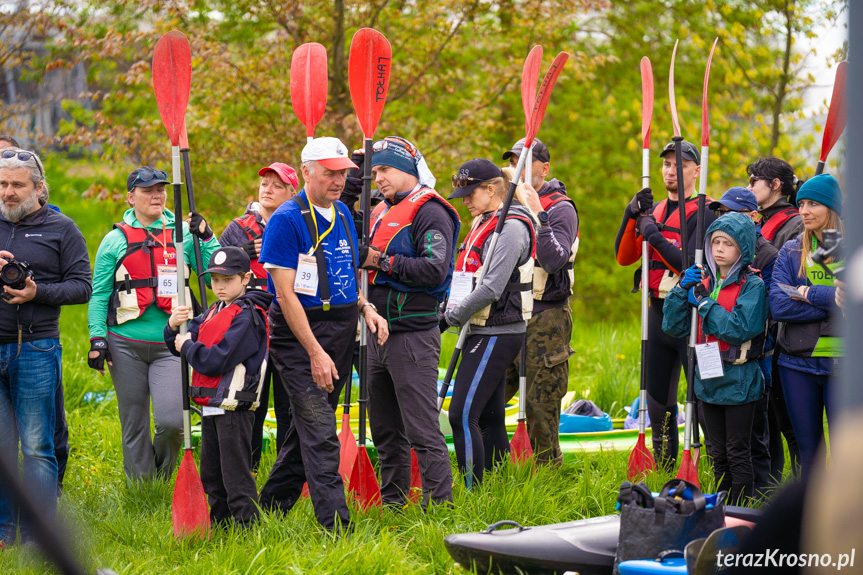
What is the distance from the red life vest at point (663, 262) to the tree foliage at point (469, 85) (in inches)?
153

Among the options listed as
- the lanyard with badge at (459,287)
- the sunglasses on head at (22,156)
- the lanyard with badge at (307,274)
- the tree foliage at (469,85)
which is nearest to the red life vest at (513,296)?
the lanyard with badge at (459,287)

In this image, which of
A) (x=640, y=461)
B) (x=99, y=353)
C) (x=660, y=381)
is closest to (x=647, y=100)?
(x=660, y=381)

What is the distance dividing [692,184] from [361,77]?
2.02m

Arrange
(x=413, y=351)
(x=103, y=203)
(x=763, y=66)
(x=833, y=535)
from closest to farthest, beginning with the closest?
(x=833, y=535) < (x=413, y=351) < (x=103, y=203) < (x=763, y=66)

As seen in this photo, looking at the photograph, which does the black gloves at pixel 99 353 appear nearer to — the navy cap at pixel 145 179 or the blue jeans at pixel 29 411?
the blue jeans at pixel 29 411

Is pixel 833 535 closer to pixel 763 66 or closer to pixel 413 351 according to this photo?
pixel 413 351

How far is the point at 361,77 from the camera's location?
4.66 metres

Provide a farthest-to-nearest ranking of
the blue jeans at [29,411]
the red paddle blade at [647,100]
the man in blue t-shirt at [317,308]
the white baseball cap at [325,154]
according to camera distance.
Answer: the red paddle blade at [647,100]
the blue jeans at [29,411]
the white baseball cap at [325,154]
the man in blue t-shirt at [317,308]

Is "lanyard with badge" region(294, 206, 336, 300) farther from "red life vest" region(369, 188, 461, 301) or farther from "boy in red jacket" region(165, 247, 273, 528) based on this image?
"red life vest" region(369, 188, 461, 301)

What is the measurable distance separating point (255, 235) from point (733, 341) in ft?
8.78

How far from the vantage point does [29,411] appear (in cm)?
388

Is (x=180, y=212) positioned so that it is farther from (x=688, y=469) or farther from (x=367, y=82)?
(x=688, y=469)

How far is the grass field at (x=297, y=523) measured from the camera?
3.31m

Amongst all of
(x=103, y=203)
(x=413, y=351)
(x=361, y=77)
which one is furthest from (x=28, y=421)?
(x=103, y=203)
